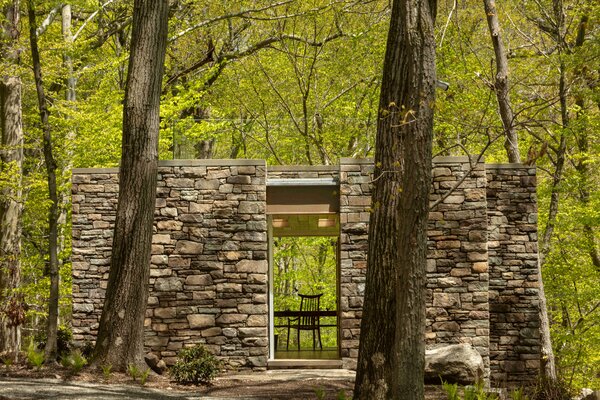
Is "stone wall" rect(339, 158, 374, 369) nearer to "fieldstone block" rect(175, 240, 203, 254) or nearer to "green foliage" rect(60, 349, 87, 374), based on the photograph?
"fieldstone block" rect(175, 240, 203, 254)

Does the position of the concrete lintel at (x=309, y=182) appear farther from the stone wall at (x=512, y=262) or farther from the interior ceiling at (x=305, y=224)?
the stone wall at (x=512, y=262)

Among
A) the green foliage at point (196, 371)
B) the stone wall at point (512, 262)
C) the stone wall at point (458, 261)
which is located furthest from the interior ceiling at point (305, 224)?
the green foliage at point (196, 371)

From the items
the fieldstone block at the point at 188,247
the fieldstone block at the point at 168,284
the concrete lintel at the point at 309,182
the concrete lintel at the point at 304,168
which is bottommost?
the fieldstone block at the point at 168,284

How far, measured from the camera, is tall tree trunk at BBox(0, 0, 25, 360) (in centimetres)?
1305

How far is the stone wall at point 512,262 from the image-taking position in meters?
11.8

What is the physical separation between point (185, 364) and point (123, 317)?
2.99 feet

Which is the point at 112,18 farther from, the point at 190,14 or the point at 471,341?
the point at 471,341

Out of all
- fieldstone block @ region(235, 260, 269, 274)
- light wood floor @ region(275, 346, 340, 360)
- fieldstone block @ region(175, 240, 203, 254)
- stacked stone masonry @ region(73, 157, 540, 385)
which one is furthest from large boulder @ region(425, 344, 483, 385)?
fieldstone block @ region(175, 240, 203, 254)

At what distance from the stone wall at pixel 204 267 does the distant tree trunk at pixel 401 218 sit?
412 centimetres

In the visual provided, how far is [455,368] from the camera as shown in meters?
9.50

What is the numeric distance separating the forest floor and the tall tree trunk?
3.05m

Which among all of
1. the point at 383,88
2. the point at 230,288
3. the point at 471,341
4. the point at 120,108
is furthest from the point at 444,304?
the point at 120,108

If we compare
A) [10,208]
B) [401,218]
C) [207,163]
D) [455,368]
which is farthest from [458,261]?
[10,208]

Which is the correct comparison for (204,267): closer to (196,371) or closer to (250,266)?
(250,266)
